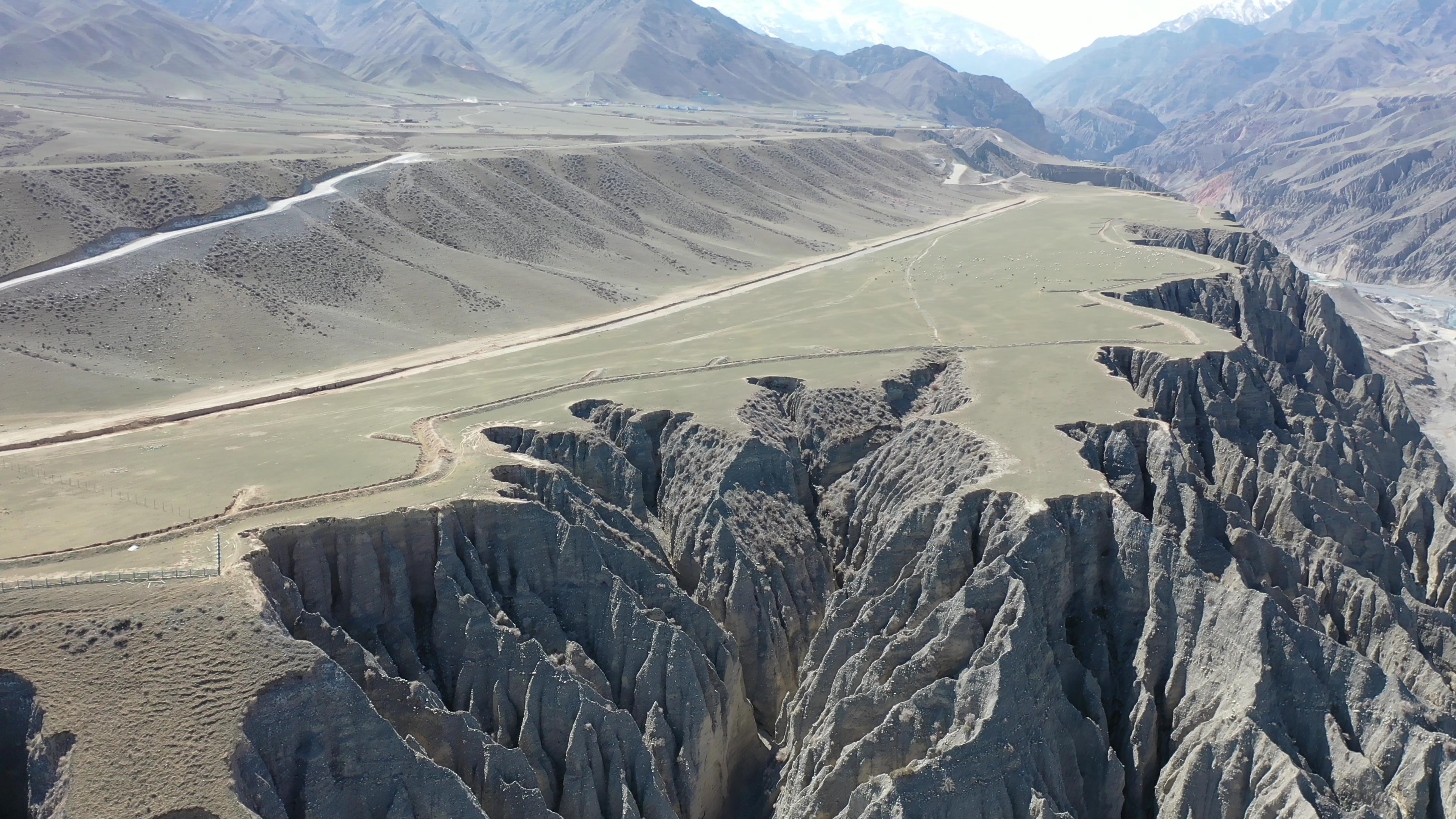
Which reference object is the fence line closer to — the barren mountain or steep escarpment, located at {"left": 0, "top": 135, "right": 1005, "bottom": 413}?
the barren mountain

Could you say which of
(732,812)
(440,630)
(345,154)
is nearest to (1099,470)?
(732,812)

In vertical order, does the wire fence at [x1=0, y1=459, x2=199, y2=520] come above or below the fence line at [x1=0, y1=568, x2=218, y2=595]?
below

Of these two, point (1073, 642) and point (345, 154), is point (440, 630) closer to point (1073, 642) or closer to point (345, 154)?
point (1073, 642)

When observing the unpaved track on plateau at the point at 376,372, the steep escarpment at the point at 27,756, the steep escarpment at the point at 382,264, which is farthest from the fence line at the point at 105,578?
the steep escarpment at the point at 382,264

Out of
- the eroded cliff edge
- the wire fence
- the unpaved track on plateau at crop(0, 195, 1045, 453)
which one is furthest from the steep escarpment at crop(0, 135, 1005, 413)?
the eroded cliff edge

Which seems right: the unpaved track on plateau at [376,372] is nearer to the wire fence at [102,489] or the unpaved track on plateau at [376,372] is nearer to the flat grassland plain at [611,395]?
the flat grassland plain at [611,395]
